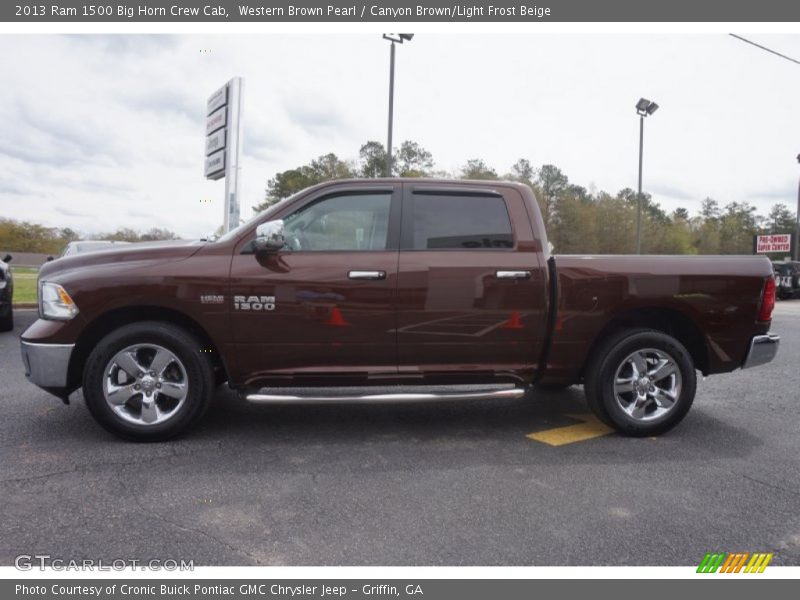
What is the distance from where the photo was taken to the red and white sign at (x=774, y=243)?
46781mm

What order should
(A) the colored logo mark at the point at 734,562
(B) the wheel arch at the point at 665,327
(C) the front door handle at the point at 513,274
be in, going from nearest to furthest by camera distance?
1. (A) the colored logo mark at the point at 734,562
2. (C) the front door handle at the point at 513,274
3. (B) the wheel arch at the point at 665,327

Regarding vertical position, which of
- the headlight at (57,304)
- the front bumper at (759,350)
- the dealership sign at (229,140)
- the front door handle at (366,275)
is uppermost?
the dealership sign at (229,140)

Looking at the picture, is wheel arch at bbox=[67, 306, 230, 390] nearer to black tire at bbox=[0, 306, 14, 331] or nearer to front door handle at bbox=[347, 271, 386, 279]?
front door handle at bbox=[347, 271, 386, 279]

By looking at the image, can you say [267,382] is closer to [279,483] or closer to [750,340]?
[279,483]

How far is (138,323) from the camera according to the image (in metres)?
4.12

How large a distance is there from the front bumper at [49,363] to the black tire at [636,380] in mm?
3757

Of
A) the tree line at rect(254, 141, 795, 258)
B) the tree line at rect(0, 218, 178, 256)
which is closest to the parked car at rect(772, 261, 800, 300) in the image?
the tree line at rect(254, 141, 795, 258)

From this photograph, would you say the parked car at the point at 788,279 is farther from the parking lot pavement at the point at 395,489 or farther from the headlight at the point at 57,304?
the headlight at the point at 57,304

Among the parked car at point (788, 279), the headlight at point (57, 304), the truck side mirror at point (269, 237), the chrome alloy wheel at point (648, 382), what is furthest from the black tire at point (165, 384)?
the parked car at point (788, 279)

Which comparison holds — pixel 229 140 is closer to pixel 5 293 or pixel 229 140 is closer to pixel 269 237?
pixel 5 293

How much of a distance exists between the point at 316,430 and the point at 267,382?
57 cm

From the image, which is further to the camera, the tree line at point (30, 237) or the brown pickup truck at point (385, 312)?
the tree line at point (30, 237)

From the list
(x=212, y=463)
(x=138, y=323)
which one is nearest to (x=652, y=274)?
(x=212, y=463)

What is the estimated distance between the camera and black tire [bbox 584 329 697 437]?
441cm
